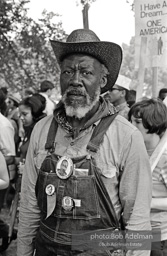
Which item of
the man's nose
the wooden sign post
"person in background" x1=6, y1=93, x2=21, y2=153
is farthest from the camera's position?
"person in background" x1=6, y1=93, x2=21, y2=153

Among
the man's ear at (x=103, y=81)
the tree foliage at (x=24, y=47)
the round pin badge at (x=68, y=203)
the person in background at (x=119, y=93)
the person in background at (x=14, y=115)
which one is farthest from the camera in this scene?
the tree foliage at (x=24, y=47)

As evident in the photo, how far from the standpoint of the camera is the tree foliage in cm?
953

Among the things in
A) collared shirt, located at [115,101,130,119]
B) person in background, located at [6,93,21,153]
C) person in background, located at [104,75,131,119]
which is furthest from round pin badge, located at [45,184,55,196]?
person in background, located at [6,93,21,153]

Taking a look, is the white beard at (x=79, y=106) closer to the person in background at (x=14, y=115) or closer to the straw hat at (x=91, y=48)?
the straw hat at (x=91, y=48)

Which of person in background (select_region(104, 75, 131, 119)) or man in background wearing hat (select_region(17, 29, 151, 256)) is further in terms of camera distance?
person in background (select_region(104, 75, 131, 119))

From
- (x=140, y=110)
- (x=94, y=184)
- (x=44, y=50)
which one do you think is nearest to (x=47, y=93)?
(x=44, y=50)

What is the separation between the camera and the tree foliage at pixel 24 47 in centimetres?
953

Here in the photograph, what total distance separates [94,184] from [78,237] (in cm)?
31

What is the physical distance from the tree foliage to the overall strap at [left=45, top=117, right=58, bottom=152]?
22.9 ft

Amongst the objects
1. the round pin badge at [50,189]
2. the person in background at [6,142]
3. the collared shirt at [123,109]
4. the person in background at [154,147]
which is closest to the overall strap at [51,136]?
the round pin badge at [50,189]

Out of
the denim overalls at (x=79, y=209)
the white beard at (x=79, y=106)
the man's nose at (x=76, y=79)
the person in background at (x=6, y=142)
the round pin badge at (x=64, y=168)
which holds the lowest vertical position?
the person in background at (x=6, y=142)

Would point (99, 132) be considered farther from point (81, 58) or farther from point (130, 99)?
point (130, 99)

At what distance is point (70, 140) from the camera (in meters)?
2.64

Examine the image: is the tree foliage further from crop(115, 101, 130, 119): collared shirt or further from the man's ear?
the man's ear
